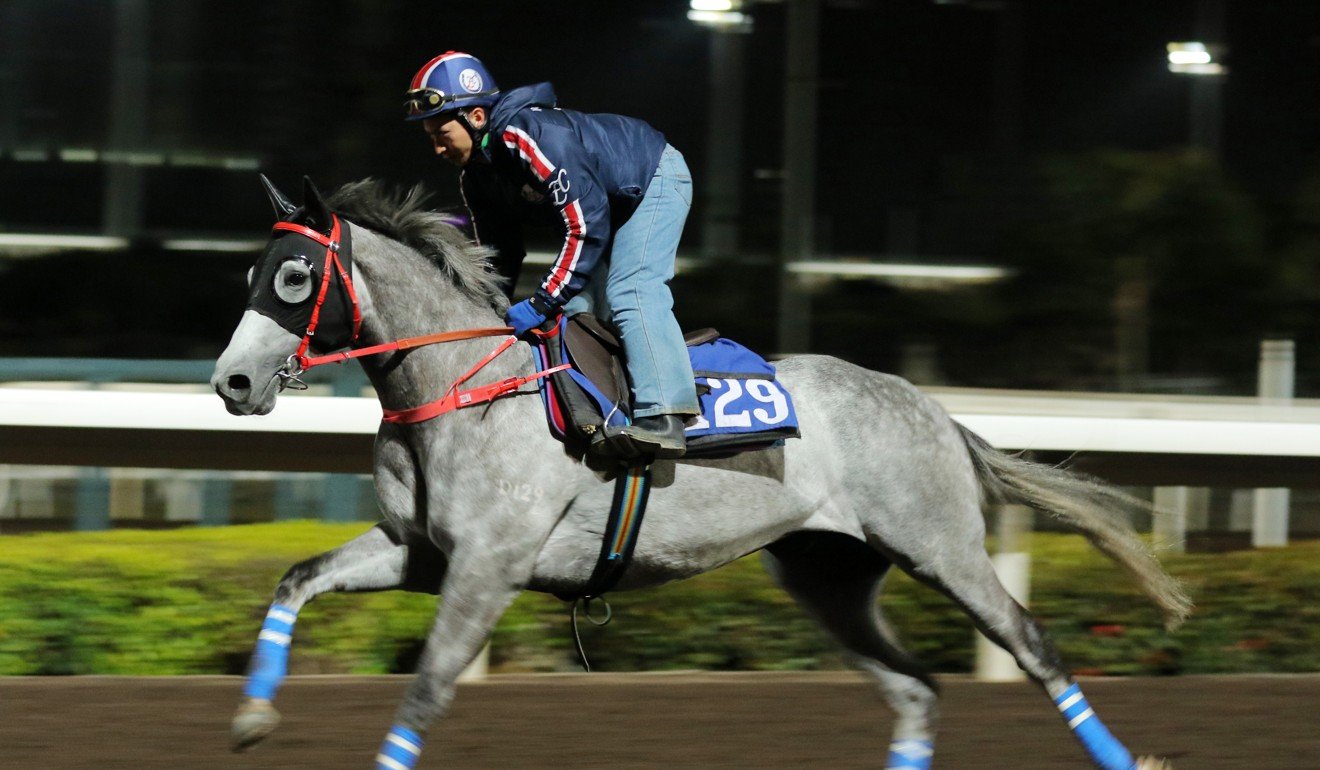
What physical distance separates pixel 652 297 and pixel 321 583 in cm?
108

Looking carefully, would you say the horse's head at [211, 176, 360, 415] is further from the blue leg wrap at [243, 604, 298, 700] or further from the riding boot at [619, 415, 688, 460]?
the riding boot at [619, 415, 688, 460]

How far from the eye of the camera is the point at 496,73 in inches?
295

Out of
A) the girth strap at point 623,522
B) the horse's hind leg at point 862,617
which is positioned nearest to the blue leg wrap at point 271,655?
the girth strap at point 623,522

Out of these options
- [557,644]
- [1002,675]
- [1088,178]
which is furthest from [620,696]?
[1088,178]

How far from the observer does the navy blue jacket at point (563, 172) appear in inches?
151

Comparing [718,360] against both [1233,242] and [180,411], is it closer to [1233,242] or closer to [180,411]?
[180,411]

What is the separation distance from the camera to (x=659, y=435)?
3877mm

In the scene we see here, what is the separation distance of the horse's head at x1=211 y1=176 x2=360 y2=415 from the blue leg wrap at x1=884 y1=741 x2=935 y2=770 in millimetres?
1900

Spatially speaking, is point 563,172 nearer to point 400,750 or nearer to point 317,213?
point 317,213

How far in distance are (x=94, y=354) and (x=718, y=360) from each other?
13.5 feet

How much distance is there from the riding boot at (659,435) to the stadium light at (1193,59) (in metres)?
4.93

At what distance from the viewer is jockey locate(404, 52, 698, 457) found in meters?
3.86

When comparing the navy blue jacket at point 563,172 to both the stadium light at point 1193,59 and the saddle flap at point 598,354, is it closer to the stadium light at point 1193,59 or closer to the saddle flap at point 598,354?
the saddle flap at point 598,354

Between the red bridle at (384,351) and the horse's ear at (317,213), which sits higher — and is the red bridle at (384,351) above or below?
below
